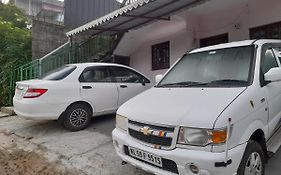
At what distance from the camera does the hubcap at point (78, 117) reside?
5.35 meters

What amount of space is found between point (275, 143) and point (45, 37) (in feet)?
31.3

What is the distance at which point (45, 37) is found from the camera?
33.9 feet

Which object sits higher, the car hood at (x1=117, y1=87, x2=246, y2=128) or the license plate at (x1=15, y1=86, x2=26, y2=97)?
the license plate at (x1=15, y1=86, x2=26, y2=97)

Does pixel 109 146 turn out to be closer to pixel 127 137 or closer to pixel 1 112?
pixel 127 137

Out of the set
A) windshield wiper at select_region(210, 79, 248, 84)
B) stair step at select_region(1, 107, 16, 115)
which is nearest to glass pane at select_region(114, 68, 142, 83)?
windshield wiper at select_region(210, 79, 248, 84)

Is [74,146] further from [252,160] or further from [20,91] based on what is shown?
[252,160]

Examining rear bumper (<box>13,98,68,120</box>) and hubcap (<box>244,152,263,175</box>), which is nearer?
hubcap (<box>244,152,263,175</box>)

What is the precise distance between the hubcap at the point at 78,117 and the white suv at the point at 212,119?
2488mm

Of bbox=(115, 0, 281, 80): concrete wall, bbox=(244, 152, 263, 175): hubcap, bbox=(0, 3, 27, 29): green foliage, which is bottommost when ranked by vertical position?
bbox=(244, 152, 263, 175): hubcap

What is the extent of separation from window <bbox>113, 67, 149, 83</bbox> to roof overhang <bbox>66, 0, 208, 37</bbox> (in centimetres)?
155

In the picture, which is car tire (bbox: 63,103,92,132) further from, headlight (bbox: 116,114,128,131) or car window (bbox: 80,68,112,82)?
headlight (bbox: 116,114,128,131)

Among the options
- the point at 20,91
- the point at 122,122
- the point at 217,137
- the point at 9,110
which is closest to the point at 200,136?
the point at 217,137

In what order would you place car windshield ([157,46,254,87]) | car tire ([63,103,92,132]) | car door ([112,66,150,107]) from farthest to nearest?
1. car door ([112,66,150,107])
2. car tire ([63,103,92,132])
3. car windshield ([157,46,254,87])

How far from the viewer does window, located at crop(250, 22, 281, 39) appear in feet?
22.6
